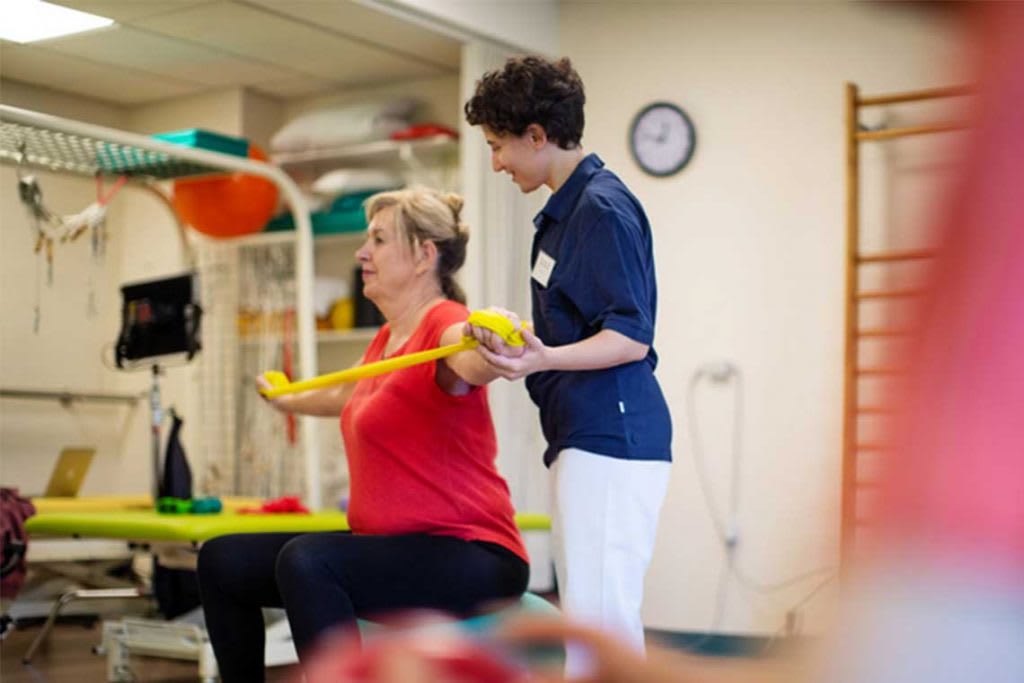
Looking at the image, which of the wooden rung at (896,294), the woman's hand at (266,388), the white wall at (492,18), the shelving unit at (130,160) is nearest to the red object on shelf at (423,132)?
the white wall at (492,18)

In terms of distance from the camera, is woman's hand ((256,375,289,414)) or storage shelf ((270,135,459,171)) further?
storage shelf ((270,135,459,171))

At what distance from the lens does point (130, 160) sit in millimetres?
4133

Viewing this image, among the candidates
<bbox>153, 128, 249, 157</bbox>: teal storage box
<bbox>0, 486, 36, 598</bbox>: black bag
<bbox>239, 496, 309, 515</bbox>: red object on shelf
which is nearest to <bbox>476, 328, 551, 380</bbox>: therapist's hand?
<bbox>239, 496, 309, 515</bbox>: red object on shelf

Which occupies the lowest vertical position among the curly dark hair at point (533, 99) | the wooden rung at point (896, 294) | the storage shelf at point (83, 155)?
the wooden rung at point (896, 294)

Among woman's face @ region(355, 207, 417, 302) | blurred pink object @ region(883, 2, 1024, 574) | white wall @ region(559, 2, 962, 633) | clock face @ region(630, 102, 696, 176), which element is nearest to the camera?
blurred pink object @ region(883, 2, 1024, 574)

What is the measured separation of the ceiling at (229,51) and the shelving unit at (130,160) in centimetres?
15

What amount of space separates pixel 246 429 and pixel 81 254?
6.10 feet

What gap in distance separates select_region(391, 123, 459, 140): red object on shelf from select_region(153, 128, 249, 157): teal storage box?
113 centimetres

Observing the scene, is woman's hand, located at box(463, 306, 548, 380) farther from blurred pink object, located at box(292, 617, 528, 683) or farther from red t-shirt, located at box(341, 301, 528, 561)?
blurred pink object, located at box(292, 617, 528, 683)

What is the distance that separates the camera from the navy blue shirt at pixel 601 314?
6.64 feet

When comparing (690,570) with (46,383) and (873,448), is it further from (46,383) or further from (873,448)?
(873,448)

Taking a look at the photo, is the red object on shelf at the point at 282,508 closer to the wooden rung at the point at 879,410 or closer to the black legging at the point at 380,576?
the black legging at the point at 380,576

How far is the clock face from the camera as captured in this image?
521 centimetres

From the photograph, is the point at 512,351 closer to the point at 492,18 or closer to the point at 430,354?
the point at 430,354
